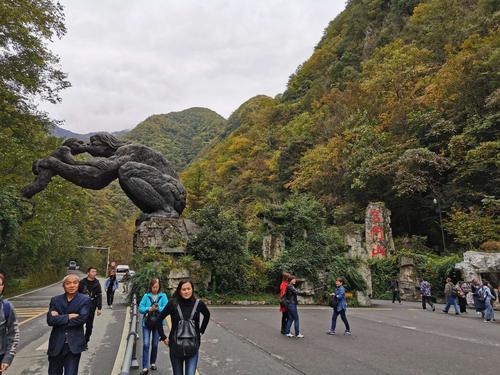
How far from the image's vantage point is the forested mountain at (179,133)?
9156 cm

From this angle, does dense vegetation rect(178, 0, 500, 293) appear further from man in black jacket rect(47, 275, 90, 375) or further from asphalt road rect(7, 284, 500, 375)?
man in black jacket rect(47, 275, 90, 375)

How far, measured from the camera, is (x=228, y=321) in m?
10.7

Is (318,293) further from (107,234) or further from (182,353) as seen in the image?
(107,234)

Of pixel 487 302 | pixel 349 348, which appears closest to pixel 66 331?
pixel 349 348

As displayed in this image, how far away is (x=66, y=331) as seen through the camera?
3.95m

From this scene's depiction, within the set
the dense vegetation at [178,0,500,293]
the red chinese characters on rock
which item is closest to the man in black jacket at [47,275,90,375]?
the dense vegetation at [178,0,500,293]

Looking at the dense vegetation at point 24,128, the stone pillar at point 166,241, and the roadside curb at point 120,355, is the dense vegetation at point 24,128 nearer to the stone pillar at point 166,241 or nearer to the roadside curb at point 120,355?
the stone pillar at point 166,241

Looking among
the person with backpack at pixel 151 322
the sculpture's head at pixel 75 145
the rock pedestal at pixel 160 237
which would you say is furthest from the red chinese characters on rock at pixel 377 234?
the person with backpack at pixel 151 322

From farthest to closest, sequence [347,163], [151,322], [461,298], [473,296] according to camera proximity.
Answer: [347,163], [461,298], [473,296], [151,322]

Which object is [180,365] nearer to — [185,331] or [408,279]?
[185,331]

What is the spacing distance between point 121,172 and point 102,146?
2.03m

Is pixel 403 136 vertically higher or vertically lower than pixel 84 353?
higher

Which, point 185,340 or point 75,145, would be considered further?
point 75,145

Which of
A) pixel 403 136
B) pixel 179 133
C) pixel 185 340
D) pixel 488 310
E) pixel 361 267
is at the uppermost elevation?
pixel 179 133
